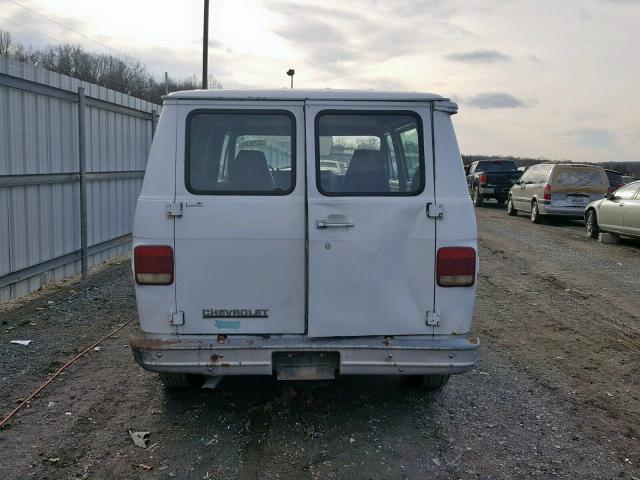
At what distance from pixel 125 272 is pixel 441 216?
7298 millimetres

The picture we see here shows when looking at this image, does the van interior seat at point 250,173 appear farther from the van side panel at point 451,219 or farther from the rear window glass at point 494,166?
the rear window glass at point 494,166

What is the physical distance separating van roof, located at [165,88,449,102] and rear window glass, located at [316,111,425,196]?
11cm

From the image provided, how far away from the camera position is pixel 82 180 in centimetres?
927

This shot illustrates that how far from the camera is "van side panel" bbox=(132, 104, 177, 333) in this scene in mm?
4035

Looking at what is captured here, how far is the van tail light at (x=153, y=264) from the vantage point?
4039 mm

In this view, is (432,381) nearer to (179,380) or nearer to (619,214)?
(179,380)

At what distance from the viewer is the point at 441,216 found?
4.13 meters

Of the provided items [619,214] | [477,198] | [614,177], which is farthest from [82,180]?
[614,177]

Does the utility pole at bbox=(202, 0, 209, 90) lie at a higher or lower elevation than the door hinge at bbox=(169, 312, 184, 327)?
higher

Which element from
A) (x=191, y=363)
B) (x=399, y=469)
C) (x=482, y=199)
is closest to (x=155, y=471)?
(x=191, y=363)

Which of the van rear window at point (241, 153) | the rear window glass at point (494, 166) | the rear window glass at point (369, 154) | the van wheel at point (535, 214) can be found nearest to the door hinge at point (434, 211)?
the rear window glass at point (369, 154)

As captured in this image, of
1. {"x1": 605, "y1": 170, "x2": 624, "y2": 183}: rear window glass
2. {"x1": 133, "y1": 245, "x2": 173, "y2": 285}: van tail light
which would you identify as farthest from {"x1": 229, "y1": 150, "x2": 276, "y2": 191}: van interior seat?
{"x1": 605, "y1": 170, "x2": 624, "y2": 183}: rear window glass

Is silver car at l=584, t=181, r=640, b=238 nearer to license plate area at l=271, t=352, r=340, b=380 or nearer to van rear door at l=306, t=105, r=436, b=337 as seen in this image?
van rear door at l=306, t=105, r=436, b=337

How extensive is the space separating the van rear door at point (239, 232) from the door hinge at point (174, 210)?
0.03 m
